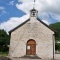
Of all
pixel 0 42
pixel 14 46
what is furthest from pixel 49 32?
pixel 0 42

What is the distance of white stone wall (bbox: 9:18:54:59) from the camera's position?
123 ft

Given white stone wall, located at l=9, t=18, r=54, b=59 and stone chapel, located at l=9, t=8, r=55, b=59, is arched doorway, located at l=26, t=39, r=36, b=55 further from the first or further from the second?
white stone wall, located at l=9, t=18, r=54, b=59

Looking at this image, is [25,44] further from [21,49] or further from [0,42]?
[0,42]

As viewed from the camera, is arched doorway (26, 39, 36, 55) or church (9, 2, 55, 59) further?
arched doorway (26, 39, 36, 55)

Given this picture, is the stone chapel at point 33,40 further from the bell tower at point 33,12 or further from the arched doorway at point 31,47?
the bell tower at point 33,12

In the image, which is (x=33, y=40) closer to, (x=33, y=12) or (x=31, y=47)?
(x=31, y=47)

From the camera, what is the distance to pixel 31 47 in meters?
38.2

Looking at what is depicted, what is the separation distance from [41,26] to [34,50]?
181 inches

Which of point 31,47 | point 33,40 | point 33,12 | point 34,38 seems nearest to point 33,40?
point 33,40

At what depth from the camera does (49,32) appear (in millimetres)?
37844

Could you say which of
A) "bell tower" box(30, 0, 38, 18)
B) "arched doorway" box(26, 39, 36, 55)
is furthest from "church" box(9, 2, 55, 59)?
"bell tower" box(30, 0, 38, 18)

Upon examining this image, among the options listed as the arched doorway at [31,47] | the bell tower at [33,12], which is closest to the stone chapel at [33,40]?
the arched doorway at [31,47]

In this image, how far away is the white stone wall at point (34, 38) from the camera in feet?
123

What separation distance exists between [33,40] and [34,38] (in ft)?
1.40
